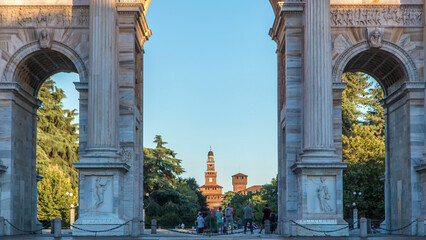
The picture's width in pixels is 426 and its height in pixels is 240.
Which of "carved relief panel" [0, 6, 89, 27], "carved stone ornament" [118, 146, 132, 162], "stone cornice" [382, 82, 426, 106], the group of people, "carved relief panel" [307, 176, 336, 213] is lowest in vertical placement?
the group of people

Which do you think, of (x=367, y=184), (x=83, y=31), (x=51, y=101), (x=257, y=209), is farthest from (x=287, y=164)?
(x=257, y=209)

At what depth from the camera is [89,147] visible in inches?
1452

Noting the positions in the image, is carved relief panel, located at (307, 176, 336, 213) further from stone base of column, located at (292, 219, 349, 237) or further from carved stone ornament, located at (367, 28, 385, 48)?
carved stone ornament, located at (367, 28, 385, 48)

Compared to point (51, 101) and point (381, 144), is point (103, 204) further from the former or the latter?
point (51, 101)

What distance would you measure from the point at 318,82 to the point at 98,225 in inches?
505

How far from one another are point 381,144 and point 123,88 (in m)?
39.8

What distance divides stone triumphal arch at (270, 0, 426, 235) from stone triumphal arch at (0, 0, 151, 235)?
27.0ft

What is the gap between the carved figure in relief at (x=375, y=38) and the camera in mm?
38469

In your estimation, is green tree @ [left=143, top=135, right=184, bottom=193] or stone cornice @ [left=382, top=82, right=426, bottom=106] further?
green tree @ [left=143, top=135, right=184, bottom=193]

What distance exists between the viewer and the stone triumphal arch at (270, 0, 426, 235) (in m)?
35.7

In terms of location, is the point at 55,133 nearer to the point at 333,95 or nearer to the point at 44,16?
the point at 44,16

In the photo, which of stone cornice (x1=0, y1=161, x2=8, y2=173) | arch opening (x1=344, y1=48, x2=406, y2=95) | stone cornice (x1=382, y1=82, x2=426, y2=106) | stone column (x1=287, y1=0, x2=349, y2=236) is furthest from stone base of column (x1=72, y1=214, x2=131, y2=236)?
stone cornice (x1=382, y1=82, x2=426, y2=106)

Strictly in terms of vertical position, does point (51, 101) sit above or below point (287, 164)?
above

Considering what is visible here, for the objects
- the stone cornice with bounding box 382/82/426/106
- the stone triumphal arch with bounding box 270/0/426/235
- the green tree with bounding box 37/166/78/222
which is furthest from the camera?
the green tree with bounding box 37/166/78/222
